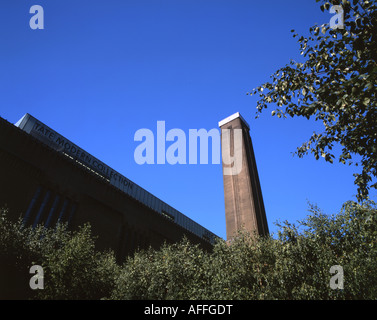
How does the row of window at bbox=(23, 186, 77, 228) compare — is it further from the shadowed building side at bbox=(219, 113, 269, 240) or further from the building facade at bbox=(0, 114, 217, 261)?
the shadowed building side at bbox=(219, 113, 269, 240)

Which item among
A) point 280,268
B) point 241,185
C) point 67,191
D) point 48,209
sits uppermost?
point 241,185

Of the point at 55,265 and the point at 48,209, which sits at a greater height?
the point at 48,209

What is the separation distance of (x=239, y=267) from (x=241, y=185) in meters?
22.8

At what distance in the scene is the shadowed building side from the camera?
112 ft

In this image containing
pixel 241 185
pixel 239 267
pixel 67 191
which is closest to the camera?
pixel 239 267

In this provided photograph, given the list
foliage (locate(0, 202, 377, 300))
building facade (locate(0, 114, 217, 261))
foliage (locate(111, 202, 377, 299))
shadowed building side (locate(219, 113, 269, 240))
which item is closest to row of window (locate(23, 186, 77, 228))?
building facade (locate(0, 114, 217, 261))

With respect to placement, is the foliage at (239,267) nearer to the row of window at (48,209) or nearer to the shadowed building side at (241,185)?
the row of window at (48,209)

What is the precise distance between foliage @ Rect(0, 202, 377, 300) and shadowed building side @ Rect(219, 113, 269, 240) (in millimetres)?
16608

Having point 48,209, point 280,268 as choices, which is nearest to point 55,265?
point 48,209

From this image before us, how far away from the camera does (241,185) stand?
3681 cm

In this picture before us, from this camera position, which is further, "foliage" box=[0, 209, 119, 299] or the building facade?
the building facade

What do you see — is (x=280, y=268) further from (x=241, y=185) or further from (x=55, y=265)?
(x=241, y=185)
